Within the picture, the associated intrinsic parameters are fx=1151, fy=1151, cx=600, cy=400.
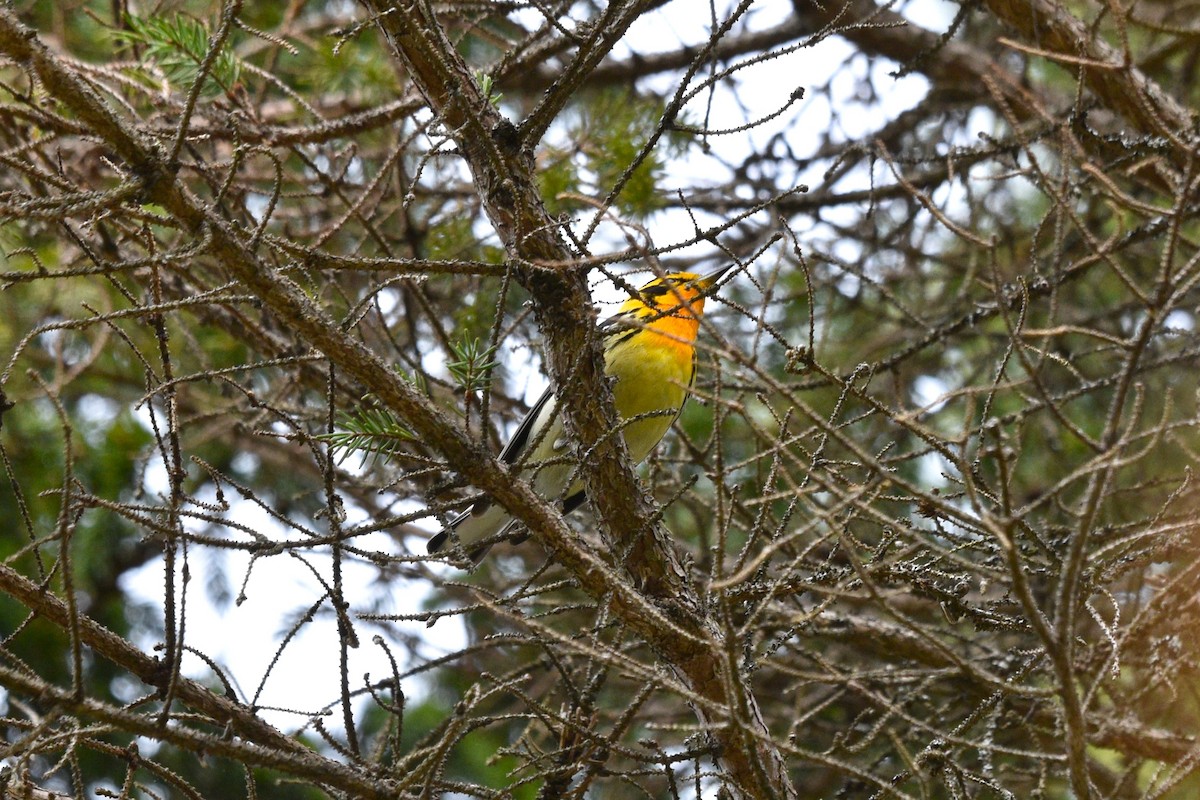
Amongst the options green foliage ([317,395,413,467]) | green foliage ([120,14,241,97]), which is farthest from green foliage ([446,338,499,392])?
green foliage ([120,14,241,97])

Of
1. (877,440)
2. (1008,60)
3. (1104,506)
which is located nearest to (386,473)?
(877,440)

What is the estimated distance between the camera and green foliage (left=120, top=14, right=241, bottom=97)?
348cm

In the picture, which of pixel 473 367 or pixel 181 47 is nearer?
pixel 473 367

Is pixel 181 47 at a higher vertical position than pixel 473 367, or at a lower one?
higher

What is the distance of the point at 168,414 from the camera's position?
210cm

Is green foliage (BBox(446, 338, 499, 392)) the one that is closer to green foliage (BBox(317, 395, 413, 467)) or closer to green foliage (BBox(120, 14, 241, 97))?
green foliage (BBox(317, 395, 413, 467))

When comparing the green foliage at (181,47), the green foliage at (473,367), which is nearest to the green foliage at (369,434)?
the green foliage at (473,367)

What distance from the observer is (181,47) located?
3.54 m

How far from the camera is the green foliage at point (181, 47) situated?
3.48 m

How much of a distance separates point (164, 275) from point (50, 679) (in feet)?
6.64

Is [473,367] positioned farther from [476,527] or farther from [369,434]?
[476,527]

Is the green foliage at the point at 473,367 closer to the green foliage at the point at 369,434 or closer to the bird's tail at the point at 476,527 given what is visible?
the green foliage at the point at 369,434

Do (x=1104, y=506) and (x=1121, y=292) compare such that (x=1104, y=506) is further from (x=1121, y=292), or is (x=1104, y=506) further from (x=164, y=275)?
(x=164, y=275)

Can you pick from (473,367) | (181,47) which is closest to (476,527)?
(181,47)
